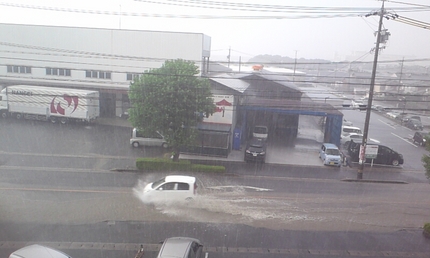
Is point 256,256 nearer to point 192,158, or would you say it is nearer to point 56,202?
point 56,202

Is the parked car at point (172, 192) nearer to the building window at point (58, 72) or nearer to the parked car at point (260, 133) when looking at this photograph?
the parked car at point (260, 133)

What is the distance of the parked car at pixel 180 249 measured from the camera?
21.4ft

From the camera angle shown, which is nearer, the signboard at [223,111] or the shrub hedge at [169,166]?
the shrub hedge at [169,166]

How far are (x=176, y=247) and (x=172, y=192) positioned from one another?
4283 mm

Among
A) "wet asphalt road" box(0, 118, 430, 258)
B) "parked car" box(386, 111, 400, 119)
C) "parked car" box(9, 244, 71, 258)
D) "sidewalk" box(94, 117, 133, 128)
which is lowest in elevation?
"wet asphalt road" box(0, 118, 430, 258)

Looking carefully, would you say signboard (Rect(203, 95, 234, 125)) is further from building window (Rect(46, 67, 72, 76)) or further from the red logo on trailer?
building window (Rect(46, 67, 72, 76))

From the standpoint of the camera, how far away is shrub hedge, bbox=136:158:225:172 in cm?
1455

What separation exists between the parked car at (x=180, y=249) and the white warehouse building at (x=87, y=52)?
1825 centimetres

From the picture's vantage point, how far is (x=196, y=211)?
34.7 feet

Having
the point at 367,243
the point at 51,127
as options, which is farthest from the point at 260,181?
the point at 51,127

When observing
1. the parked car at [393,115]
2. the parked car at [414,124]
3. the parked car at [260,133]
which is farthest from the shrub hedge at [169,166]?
the parked car at [393,115]

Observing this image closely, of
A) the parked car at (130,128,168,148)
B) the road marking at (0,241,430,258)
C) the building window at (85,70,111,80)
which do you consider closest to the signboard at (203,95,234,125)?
the parked car at (130,128,168,148)

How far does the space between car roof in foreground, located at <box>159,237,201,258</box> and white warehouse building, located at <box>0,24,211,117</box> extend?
1829 centimetres

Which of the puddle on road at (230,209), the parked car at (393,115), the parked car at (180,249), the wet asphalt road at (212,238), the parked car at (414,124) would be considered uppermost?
the parked car at (393,115)
